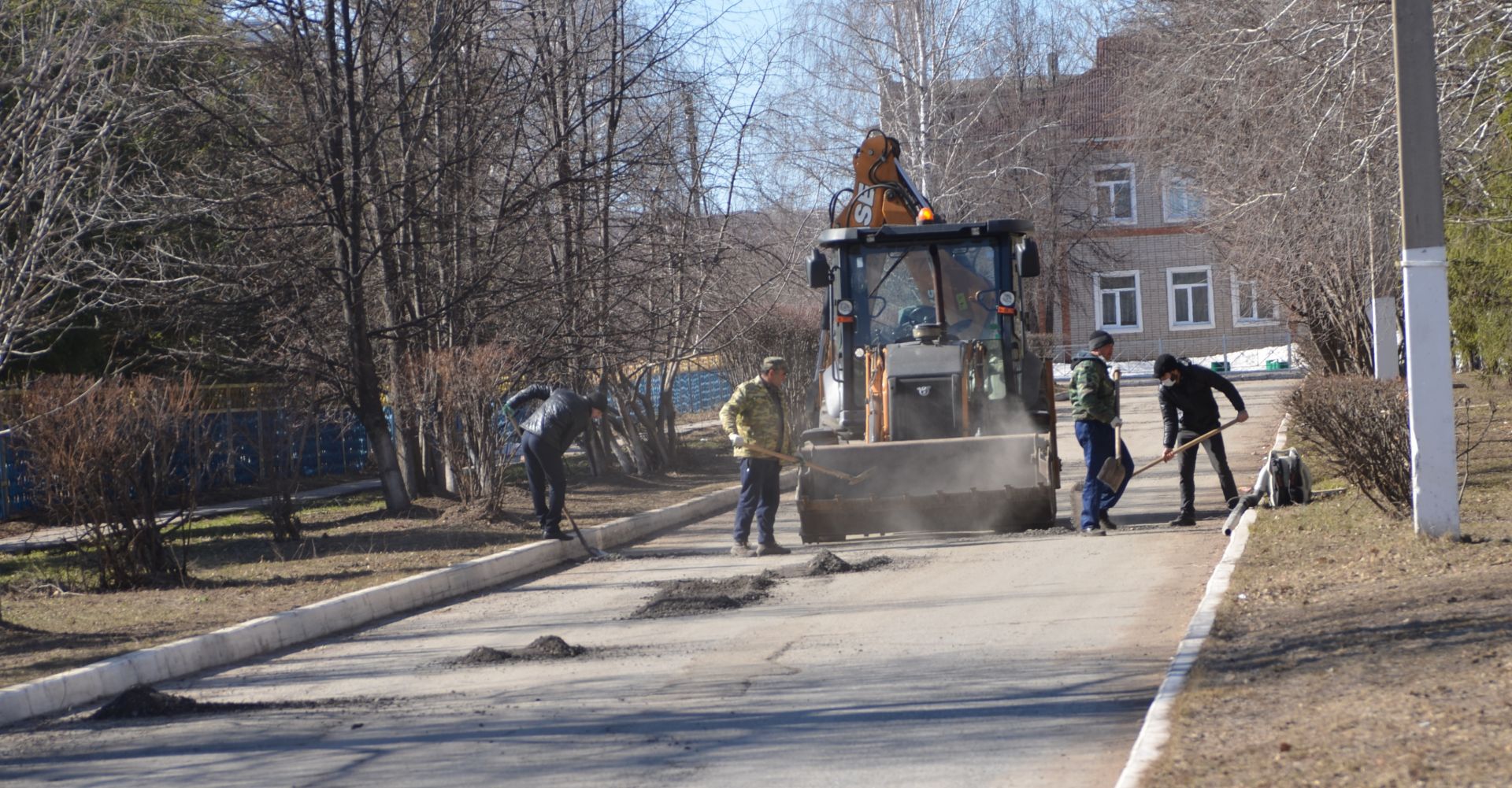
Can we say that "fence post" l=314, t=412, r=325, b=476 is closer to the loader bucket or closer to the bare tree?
the bare tree

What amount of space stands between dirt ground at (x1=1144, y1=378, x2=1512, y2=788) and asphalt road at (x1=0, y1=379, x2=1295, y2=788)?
41cm

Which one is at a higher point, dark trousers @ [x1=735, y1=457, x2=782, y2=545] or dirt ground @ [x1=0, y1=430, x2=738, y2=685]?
dark trousers @ [x1=735, y1=457, x2=782, y2=545]

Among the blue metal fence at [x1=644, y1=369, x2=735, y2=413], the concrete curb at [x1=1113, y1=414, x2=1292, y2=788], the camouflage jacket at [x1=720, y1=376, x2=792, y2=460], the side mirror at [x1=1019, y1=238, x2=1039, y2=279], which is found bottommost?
the concrete curb at [x1=1113, y1=414, x2=1292, y2=788]

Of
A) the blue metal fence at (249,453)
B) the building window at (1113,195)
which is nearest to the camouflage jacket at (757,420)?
the blue metal fence at (249,453)

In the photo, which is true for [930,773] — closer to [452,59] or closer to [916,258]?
[916,258]

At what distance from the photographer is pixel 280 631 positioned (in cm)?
934

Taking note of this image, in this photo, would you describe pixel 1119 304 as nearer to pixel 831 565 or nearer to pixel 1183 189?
pixel 1183 189

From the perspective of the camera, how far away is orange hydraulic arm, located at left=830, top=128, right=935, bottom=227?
15484 mm

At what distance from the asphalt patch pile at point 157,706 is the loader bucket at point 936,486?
19.9 feet

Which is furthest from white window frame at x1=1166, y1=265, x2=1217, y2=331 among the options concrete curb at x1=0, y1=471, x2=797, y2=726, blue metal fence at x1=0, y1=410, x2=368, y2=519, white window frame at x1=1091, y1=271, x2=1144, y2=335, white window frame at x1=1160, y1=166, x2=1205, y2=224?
concrete curb at x1=0, y1=471, x2=797, y2=726

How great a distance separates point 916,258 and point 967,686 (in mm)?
7671

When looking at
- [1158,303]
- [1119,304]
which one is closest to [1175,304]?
[1158,303]

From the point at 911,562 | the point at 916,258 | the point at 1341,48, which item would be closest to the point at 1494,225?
the point at 1341,48

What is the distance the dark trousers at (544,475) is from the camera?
13109 mm
